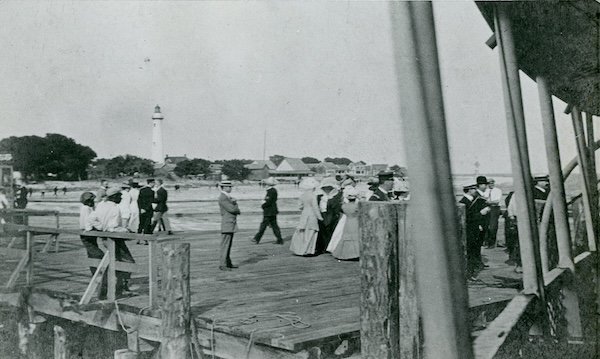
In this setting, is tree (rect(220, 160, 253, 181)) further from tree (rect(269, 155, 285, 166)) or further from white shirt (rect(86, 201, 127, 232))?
white shirt (rect(86, 201, 127, 232))

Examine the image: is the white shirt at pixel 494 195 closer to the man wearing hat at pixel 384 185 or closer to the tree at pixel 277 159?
the man wearing hat at pixel 384 185

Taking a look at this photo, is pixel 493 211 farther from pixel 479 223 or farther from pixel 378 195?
pixel 378 195

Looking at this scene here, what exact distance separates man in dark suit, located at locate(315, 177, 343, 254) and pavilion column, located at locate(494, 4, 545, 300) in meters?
7.81

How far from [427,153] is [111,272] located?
685 cm

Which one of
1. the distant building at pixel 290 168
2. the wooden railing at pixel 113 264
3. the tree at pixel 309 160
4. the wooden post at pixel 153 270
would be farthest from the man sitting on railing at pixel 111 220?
the tree at pixel 309 160

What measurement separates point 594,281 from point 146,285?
254 inches

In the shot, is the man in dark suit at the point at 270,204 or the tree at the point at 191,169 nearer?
the man in dark suit at the point at 270,204

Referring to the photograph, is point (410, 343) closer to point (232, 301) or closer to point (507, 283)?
point (232, 301)

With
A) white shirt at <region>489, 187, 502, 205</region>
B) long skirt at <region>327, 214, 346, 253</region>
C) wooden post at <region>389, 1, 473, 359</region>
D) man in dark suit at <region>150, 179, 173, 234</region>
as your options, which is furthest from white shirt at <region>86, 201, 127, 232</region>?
white shirt at <region>489, 187, 502, 205</region>

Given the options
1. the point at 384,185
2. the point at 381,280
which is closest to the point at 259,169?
the point at 384,185

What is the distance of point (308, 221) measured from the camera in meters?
12.1

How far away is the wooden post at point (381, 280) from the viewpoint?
4055 mm

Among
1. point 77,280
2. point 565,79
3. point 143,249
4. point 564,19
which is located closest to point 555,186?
point 565,79

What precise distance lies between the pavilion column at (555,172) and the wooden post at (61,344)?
7205 mm
